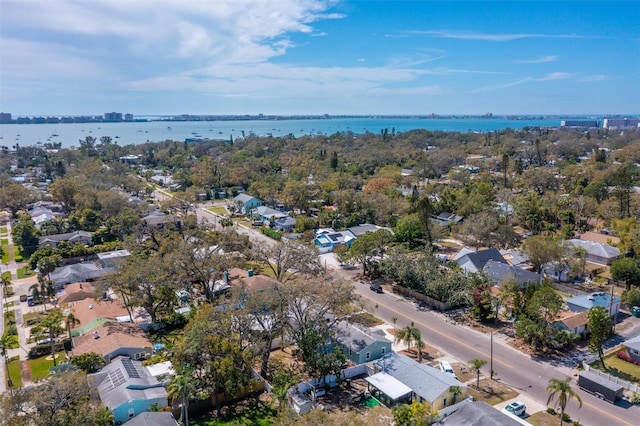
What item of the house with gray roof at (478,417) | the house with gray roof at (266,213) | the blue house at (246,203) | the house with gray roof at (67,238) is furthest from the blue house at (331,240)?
the house with gray roof at (478,417)

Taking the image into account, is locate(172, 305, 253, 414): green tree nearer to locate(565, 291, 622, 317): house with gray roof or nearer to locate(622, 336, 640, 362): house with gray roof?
locate(622, 336, 640, 362): house with gray roof

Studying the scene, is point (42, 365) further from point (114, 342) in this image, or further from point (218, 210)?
point (218, 210)

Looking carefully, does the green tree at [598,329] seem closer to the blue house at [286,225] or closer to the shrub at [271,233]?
the shrub at [271,233]

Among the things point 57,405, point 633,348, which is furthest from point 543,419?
point 57,405

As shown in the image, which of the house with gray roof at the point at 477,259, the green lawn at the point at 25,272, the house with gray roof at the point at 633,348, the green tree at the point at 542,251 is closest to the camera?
the house with gray roof at the point at 633,348

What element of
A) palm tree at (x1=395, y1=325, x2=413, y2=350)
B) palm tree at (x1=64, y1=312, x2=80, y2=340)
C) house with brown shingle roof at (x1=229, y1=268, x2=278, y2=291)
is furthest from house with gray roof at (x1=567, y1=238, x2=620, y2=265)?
palm tree at (x1=64, y1=312, x2=80, y2=340)

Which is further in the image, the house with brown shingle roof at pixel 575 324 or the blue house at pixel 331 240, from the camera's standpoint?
the blue house at pixel 331 240

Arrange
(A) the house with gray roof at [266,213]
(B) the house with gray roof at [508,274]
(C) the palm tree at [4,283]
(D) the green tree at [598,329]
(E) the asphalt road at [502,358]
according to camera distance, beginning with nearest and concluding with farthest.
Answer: (E) the asphalt road at [502,358] → (D) the green tree at [598,329] → (B) the house with gray roof at [508,274] → (C) the palm tree at [4,283] → (A) the house with gray roof at [266,213]
